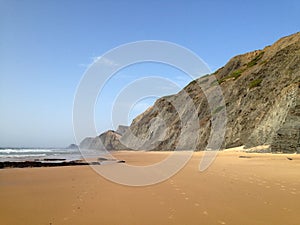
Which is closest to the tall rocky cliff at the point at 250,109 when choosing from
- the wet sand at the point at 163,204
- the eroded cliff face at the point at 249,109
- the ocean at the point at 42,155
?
the eroded cliff face at the point at 249,109

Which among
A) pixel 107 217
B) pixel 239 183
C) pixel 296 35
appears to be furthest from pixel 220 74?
pixel 107 217

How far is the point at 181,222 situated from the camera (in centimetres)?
604

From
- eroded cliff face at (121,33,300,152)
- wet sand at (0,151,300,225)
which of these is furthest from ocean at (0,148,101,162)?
wet sand at (0,151,300,225)

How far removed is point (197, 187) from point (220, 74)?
77.2 metres

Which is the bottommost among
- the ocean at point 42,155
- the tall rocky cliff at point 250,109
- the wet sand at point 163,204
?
the wet sand at point 163,204

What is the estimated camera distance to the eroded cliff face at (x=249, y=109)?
28.5 metres

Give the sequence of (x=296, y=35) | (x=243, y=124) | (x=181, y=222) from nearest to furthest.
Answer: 1. (x=181, y=222)
2. (x=243, y=124)
3. (x=296, y=35)

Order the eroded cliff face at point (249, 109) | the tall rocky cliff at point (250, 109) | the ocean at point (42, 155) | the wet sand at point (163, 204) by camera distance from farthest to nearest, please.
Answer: the ocean at point (42, 155) < the eroded cliff face at point (249, 109) < the tall rocky cliff at point (250, 109) < the wet sand at point (163, 204)

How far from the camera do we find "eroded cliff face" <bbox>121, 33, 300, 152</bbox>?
93.6 ft

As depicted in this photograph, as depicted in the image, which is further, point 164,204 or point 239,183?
point 239,183

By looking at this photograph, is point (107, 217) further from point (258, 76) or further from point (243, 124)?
point (258, 76)

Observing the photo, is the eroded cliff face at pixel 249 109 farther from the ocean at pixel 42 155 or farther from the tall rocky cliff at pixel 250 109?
the ocean at pixel 42 155

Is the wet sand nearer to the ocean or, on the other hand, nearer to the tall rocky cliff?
the tall rocky cliff

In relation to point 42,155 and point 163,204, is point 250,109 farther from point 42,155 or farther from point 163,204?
point 42,155
